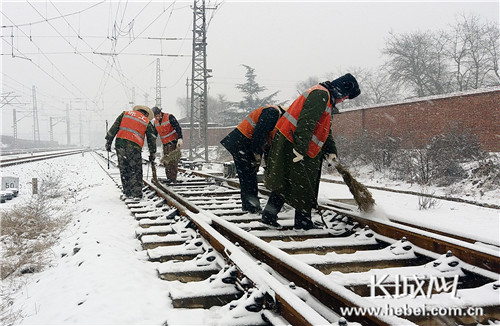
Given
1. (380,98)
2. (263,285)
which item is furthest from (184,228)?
(380,98)

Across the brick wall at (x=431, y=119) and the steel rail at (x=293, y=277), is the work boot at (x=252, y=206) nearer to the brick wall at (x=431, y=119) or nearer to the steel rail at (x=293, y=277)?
the steel rail at (x=293, y=277)

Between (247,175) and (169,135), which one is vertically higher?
(169,135)

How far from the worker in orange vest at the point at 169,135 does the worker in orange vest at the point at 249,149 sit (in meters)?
4.05

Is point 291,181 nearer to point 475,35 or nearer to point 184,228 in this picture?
point 184,228

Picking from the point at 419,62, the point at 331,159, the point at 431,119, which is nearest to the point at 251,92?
the point at 419,62

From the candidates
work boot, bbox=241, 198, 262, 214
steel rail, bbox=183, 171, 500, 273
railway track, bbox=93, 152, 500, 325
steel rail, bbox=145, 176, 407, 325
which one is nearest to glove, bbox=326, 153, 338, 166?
railway track, bbox=93, 152, 500, 325

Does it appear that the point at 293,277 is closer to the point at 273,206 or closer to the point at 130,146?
the point at 273,206

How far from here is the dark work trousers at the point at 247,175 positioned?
18.5 ft

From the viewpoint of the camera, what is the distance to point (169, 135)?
9.77 metres

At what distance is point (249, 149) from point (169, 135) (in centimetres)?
465

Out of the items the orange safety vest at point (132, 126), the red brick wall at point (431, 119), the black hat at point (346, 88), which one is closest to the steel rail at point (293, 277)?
the black hat at point (346, 88)

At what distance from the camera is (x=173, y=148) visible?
9.73 m

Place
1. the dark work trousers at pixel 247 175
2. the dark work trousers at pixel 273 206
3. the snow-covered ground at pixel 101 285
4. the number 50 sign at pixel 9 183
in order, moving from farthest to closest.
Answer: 1. the number 50 sign at pixel 9 183
2. the dark work trousers at pixel 247 175
3. the dark work trousers at pixel 273 206
4. the snow-covered ground at pixel 101 285

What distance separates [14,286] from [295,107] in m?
3.73
